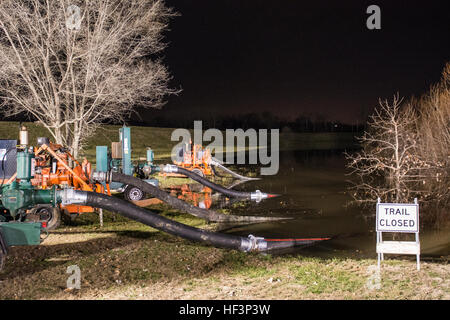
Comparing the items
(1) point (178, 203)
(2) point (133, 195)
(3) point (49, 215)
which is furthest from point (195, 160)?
(3) point (49, 215)

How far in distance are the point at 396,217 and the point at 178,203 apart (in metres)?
6.28

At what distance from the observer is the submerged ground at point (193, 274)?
241 inches

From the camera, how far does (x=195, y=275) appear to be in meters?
7.04

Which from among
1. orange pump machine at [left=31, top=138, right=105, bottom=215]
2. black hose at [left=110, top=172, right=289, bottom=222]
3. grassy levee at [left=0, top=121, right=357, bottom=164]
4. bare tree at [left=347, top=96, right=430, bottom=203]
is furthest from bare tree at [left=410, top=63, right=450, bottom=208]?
grassy levee at [left=0, top=121, right=357, bottom=164]

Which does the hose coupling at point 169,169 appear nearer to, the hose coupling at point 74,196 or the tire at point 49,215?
the tire at point 49,215

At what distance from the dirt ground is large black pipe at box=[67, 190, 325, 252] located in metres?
0.25

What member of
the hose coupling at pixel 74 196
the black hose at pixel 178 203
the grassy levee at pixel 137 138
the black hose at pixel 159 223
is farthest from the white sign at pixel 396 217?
the grassy levee at pixel 137 138

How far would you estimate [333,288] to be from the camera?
6.25 metres

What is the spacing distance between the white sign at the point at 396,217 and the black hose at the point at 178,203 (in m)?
5.64

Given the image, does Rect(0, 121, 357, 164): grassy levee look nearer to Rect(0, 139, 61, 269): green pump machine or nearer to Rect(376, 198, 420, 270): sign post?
Rect(0, 139, 61, 269): green pump machine

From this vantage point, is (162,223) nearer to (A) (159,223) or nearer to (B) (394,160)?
(A) (159,223)
